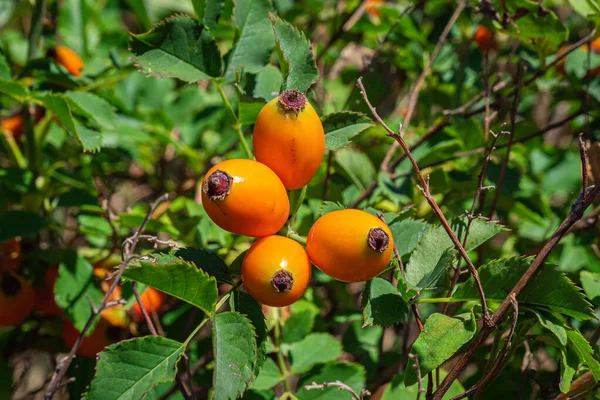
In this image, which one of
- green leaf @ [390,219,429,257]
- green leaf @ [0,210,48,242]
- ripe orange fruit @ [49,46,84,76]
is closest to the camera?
green leaf @ [390,219,429,257]

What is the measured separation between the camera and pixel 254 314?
983 mm

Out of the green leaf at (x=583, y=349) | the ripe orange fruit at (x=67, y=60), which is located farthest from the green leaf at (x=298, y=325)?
the ripe orange fruit at (x=67, y=60)

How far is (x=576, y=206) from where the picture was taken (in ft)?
3.03

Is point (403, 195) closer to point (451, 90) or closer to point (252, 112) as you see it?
point (252, 112)

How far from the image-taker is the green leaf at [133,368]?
36.2 inches

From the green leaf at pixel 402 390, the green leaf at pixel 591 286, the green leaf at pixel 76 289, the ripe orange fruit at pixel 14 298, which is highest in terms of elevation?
the green leaf at pixel 591 286

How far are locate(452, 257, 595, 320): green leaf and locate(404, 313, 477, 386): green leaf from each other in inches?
3.1

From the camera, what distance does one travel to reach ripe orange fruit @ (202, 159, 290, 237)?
33.9 inches

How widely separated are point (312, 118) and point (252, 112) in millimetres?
212

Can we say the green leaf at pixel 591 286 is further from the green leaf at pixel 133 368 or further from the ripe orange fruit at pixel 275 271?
the green leaf at pixel 133 368

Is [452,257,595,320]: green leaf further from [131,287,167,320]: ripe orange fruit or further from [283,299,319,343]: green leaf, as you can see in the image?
[131,287,167,320]: ripe orange fruit

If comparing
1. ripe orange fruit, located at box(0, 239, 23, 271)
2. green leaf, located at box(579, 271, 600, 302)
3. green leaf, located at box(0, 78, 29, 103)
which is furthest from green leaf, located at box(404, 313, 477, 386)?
ripe orange fruit, located at box(0, 239, 23, 271)

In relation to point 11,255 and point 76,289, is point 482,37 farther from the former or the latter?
point 11,255

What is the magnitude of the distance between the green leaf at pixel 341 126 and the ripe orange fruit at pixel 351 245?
0.57ft
